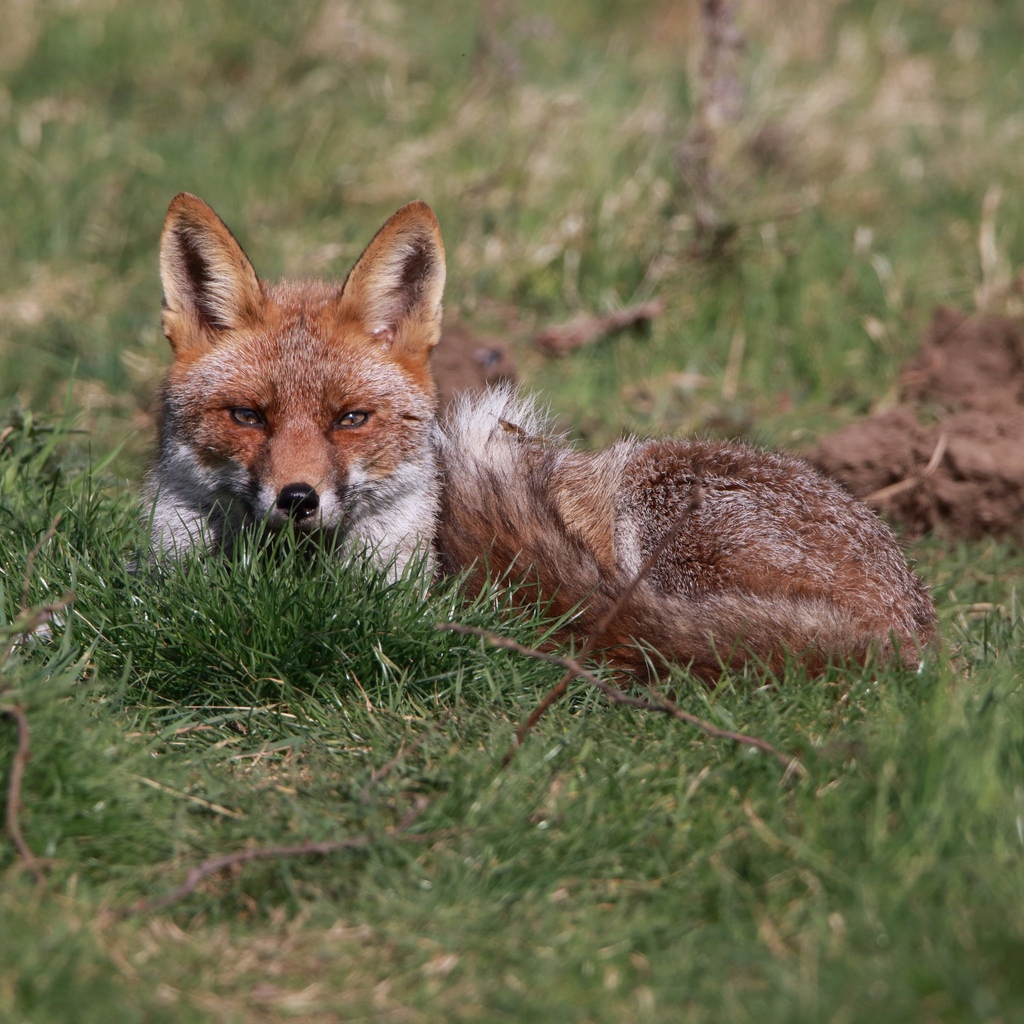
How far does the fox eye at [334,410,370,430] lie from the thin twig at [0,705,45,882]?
1433 millimetres

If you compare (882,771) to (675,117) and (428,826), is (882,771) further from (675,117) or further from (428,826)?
(675,117)

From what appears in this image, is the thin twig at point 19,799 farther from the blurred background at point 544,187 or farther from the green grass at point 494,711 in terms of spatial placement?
the blurred background at point 544,187

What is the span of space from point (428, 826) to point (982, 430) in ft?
11.3

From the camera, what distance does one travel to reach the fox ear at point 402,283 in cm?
388

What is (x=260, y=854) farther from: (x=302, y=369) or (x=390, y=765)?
(x=302, y=369)

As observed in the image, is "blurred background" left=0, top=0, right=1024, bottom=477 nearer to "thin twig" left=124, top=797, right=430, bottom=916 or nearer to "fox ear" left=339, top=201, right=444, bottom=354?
"fox ear" left=339, top=201, right=444, bottom=354

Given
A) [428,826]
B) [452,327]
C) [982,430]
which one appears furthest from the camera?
[452,327]

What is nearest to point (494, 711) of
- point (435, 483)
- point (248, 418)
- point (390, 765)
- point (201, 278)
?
point (390, 765)

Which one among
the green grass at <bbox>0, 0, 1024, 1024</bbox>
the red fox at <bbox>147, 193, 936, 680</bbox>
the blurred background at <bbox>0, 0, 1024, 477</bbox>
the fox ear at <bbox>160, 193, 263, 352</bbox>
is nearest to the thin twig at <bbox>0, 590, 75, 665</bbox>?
the green grass at <bbox>0, 0, 1024, 1024</bbox>

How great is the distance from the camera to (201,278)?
12.9 feet

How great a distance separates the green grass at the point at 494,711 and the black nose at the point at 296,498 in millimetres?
168

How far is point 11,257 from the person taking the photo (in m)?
6.73

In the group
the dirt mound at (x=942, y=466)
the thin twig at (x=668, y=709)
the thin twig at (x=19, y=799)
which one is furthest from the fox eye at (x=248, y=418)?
the dirt mound at (x=942, y=466)

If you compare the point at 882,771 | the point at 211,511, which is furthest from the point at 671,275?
the point at 882,771
